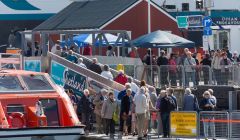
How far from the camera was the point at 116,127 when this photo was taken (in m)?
32.3

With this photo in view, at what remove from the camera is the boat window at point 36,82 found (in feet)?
74.1

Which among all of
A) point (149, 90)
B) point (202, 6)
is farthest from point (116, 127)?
point (202, 6)

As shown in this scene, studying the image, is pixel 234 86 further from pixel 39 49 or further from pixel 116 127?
pixel 39 49

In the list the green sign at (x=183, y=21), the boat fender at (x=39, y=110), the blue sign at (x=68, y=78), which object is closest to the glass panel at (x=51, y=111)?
the boat fender at (x=39, y=110)

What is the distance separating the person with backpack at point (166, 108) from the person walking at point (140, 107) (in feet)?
1.90

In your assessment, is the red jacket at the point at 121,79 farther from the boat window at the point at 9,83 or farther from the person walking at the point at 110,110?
the boat window at the point at 9,83

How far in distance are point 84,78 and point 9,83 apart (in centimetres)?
1100

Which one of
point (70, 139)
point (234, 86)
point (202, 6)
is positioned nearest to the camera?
point (70, 139)

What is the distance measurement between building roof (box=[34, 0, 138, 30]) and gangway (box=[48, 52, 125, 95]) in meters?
15.8

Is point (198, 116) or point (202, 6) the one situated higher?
point (202, 6)

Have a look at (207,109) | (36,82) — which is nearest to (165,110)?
(207,109)

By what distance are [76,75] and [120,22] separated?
743 inches

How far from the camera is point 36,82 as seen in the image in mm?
22781

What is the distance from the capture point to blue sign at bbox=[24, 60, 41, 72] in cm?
3507
